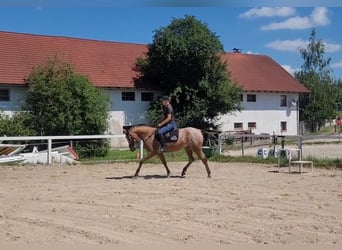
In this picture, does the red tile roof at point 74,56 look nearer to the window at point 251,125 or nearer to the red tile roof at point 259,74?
the red tile roof at point 259,74

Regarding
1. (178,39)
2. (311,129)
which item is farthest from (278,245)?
(311,129)

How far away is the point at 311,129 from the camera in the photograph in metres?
54.9

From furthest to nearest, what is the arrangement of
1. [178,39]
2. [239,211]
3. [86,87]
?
1. [178,39]
2. [86,87]
3. [239,211]

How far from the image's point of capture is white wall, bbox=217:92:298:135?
41.8 metres

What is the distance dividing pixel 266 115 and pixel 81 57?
56.8ft

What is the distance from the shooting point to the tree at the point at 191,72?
34125mm

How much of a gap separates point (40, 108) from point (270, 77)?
82.4 ft

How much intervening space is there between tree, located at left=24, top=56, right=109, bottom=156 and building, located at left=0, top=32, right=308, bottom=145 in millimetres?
2316

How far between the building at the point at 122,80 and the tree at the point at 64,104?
232cm

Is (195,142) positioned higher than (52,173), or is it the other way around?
(195,142)

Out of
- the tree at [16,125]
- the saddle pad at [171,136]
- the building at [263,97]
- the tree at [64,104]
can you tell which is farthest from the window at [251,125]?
the saddle pad at [171,136]

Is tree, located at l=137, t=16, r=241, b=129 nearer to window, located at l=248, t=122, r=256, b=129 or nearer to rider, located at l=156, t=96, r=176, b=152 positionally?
window, located at l=248, t=122, r=256, b=129

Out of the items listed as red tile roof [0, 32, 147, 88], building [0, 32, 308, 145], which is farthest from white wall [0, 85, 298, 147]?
red tile roof [0, 32, 147, 88]

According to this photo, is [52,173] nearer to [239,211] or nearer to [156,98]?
[239,211]
